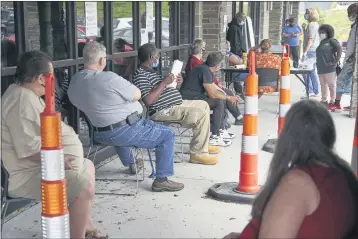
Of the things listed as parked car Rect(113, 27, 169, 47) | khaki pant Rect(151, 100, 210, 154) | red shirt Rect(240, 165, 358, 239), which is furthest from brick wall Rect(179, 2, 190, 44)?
red shirt Rect(240, 165, 358, 239)

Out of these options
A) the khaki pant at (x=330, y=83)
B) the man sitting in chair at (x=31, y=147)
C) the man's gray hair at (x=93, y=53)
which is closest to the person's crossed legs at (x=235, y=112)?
the khaki pant at (x=330, y=83)

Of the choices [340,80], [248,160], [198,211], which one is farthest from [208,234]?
[340,80]

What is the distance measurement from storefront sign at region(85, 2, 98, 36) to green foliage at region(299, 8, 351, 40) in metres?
19.2

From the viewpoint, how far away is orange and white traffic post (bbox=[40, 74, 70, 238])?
7.68 feet

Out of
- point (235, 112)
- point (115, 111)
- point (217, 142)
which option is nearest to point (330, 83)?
point (235, 112)

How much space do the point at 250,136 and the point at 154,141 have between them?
0.85m

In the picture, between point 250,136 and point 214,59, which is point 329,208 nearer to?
point 250,136

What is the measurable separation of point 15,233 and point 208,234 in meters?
1.40

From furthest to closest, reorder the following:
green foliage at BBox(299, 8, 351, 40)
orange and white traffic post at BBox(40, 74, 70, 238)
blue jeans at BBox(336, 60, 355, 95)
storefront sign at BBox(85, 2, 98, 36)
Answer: green foliage at BBox(299, 8, 351, 40) < blue jeans at BBox(336, 60, 355, 95) < storefront sign at BBox(85, 2, 98, 36) < orange and white traffic post at BBox(40, 74, 70, 238)

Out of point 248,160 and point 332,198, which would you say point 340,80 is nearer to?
point 248,160

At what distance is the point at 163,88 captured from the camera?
525 centimetres

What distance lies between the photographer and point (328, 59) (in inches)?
366

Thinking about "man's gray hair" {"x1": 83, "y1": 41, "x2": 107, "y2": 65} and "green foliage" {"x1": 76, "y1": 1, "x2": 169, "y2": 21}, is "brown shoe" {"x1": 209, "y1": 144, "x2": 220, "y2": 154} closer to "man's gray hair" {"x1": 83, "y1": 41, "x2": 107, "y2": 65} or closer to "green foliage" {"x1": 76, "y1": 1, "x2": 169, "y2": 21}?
"green foliage" {"x1": 76, "y1": 1, "x2": 169, "y2": 21}

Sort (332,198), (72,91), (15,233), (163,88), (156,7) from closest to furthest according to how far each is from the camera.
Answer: (332,198), (15,233), (72,91), (163,88), (156,7)
